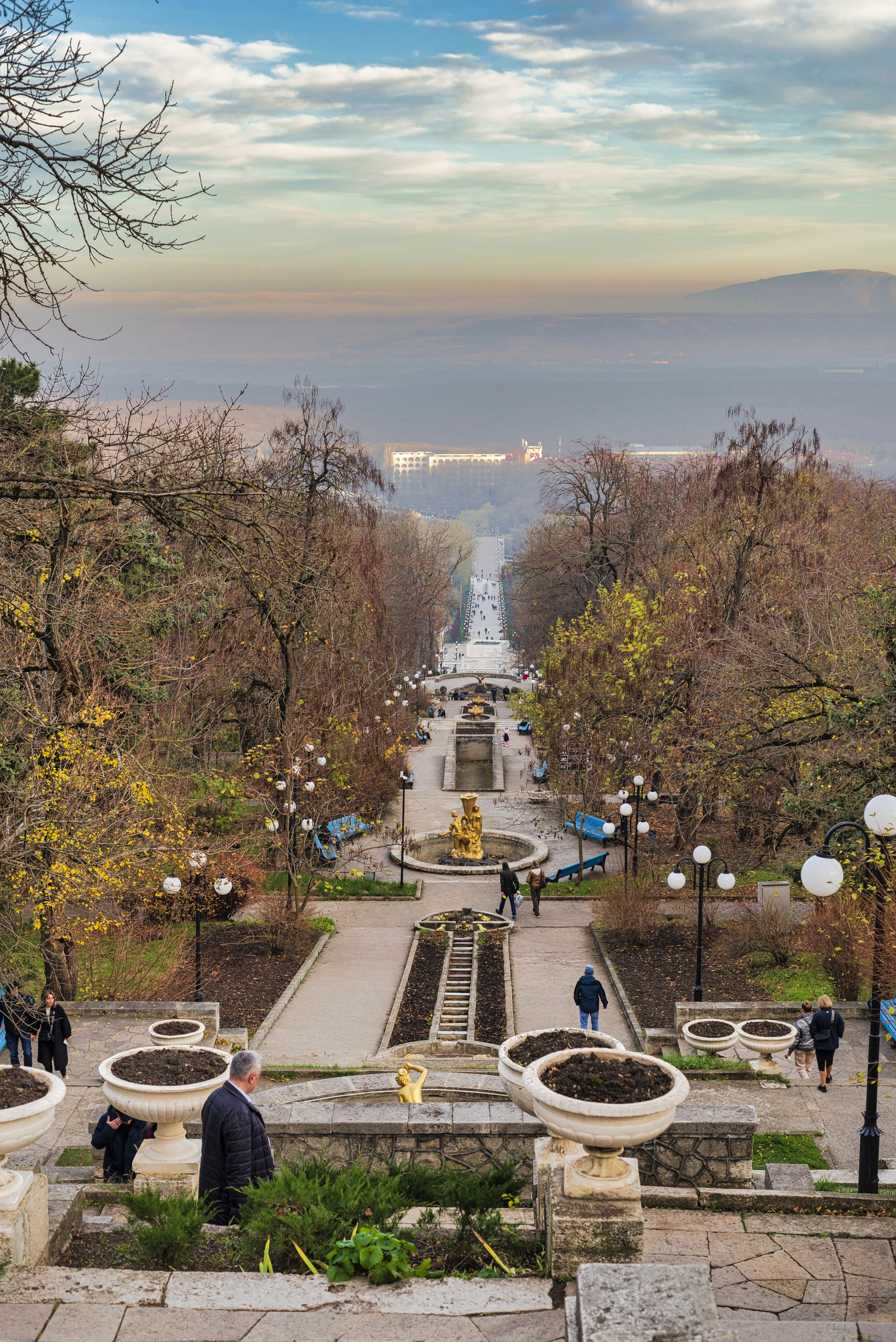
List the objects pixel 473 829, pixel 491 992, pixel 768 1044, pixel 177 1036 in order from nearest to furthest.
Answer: pixel 177 1036
pixel 768 1044
pixel 491 992
pixel 473 829

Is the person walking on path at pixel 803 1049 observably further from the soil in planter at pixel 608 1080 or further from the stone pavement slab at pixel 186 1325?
the stone pavement slab at pixel 186 1325

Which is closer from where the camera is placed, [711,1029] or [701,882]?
[711,1029]

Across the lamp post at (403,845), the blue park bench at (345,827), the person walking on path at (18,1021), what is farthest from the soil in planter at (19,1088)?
the blue park bench at (345,827)

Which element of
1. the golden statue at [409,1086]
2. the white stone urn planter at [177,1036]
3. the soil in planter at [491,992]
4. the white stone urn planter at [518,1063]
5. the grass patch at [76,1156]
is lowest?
the soil in planter at [491,992]

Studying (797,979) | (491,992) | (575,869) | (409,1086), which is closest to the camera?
(409,1086)

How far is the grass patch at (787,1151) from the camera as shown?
1101cm

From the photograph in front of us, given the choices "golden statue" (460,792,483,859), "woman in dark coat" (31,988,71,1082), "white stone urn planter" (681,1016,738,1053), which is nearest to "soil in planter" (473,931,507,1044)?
"white stone urn planter" (681,1016,738,1053)

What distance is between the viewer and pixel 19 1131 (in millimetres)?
6223

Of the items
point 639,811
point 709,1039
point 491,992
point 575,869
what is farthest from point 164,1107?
point 639,811

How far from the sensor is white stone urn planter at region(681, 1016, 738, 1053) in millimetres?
14500

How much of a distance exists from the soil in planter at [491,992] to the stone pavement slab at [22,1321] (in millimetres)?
11461

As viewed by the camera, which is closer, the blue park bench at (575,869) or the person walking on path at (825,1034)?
the person walking on path at (825,1034)

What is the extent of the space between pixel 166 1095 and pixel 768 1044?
8.44m

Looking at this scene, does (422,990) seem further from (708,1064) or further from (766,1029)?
(708,1064)
